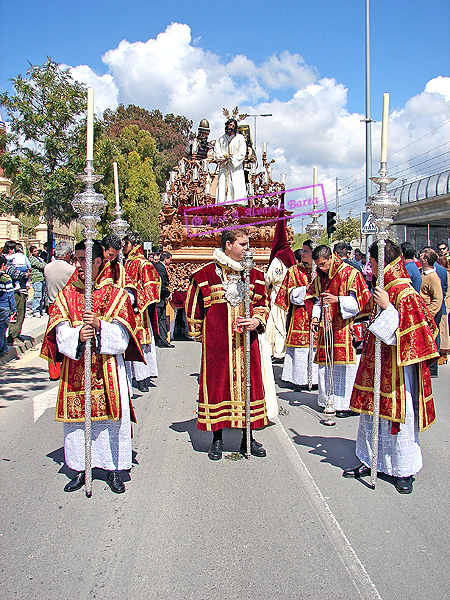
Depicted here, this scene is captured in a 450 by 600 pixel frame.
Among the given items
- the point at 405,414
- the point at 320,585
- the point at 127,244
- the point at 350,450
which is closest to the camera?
the point at 320,585

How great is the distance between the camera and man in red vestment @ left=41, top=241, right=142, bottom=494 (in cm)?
383

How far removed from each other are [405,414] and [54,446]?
10.9 ft

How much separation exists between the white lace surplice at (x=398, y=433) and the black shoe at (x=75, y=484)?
7.74 feet

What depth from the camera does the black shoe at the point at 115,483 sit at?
4012 millimetres

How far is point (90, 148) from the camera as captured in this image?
11.9ft

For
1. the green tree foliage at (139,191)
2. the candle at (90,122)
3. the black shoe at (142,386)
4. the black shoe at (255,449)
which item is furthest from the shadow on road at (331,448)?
the green tree foliage at (139,191)

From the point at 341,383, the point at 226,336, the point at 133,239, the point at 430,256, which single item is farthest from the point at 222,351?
the point at 430,256

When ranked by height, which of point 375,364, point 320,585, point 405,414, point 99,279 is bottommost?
point 320,585

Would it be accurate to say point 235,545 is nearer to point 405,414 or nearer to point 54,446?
point 405,414

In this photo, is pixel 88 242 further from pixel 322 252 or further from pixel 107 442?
Result: pixel 322 252

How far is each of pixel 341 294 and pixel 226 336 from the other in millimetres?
1830

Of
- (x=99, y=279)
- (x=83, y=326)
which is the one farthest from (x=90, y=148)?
(x=83, y=326)

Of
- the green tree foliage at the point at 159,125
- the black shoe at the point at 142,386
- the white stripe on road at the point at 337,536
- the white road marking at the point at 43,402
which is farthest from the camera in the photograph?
the green tree foliage at the point at 159,125

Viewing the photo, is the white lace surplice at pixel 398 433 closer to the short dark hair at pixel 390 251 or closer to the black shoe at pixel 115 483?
the short dark hair at pixel 390 251
